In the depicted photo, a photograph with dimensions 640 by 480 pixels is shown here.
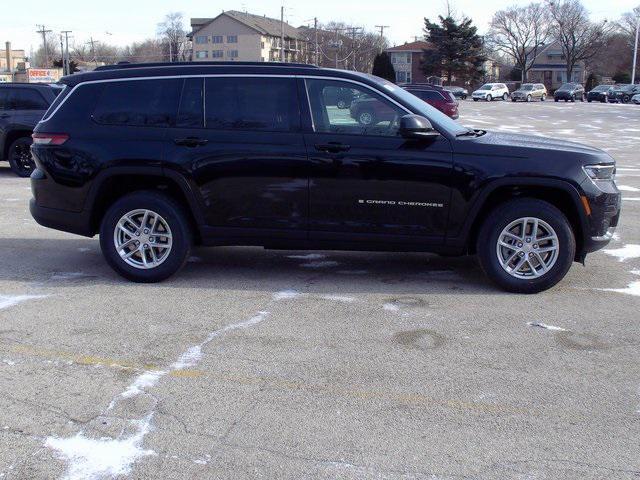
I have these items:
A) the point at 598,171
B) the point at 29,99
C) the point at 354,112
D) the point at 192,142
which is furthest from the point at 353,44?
the point at 598,171

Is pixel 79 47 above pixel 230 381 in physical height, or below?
above

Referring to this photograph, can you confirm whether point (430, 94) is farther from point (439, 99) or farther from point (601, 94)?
point (601, 94)

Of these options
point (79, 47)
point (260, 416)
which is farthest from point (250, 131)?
point (79, 47)

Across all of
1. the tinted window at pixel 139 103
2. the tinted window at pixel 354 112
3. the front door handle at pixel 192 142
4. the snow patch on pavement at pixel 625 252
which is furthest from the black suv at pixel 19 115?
the snow patch on pavement at pixel 625 252

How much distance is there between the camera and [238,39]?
108 meters

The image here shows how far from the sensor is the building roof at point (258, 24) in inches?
4200

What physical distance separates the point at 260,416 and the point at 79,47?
140807 mm

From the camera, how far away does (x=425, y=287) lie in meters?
6.62

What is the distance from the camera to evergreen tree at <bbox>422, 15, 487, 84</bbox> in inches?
3435

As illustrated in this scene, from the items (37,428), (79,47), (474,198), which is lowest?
(37,428)

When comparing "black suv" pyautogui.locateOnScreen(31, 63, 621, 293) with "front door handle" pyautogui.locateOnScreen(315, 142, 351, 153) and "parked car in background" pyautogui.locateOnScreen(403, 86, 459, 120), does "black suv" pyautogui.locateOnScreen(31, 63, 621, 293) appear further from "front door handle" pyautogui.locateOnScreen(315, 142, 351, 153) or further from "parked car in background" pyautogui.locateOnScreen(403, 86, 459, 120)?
"parked car in background" pyautogui.locateOnScreen(403, 86, 459, 120)

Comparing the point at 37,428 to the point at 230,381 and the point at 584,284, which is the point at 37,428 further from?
the point at 584,284

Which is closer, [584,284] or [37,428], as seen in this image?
[37,428]

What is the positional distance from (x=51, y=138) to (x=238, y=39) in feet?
348
